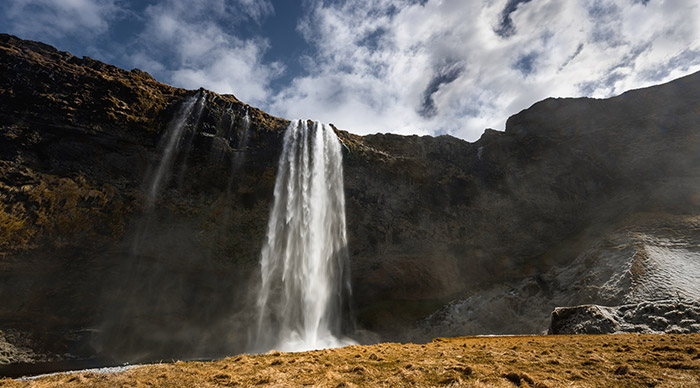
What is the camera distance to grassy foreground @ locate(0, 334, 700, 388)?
6043 mm

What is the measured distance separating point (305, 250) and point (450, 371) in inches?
813

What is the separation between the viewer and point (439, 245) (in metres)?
30.8

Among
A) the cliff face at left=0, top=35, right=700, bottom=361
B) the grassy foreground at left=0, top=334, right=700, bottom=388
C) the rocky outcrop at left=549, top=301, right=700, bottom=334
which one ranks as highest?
the cliff face at left=0, top=35, right=700, bottom=361

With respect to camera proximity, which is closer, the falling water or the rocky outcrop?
the rocky outcrop

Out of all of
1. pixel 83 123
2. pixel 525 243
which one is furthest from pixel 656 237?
pixel 83 123

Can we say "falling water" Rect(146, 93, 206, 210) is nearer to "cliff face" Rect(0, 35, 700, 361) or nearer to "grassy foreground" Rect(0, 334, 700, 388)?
"cliff face" Rect(0, 35, 700, 361)

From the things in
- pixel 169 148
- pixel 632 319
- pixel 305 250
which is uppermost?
pixel 169 148

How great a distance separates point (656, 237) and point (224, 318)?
34.7m

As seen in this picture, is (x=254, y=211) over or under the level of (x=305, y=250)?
over

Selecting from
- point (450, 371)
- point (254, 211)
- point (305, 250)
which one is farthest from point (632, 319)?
point (254, 211)

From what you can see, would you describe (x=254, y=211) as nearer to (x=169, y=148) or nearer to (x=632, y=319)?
Result: (x=169, y=148)

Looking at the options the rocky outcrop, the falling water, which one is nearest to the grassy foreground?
the rocky outcrop

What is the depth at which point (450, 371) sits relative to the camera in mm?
7012

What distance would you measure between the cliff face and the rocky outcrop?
299 centimetres
